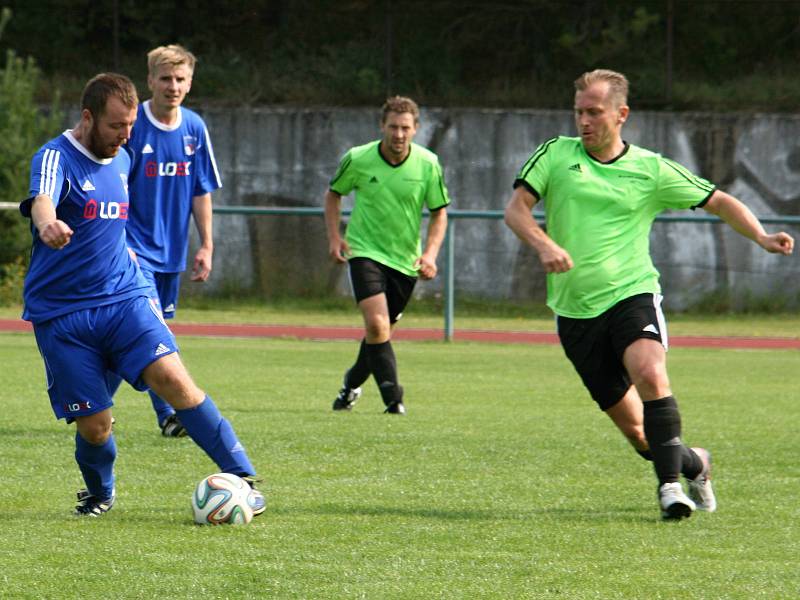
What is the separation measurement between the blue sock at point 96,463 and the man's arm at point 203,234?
2374mm

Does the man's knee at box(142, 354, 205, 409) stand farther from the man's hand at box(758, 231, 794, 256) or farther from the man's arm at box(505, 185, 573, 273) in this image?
the man's hand at box(758, 231, 794, 256)

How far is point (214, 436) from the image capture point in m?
5.77

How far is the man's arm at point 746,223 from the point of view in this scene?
19.9 feet

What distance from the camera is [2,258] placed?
20469 millimetres

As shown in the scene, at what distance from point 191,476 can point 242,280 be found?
14.0 meters

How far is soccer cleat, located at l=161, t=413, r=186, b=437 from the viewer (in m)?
8.35

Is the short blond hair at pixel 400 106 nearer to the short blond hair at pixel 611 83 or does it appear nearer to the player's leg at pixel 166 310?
the player's leg at pixel 166 310

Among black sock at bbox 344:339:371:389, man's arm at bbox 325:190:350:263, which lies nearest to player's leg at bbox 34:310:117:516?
black sock at bbox 344:339:371:389

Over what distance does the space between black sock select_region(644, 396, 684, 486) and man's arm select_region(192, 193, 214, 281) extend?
3100 mm

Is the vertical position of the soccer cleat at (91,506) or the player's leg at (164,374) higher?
the player's leg at (164,374)

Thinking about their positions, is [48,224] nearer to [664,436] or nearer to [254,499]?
[254,499]

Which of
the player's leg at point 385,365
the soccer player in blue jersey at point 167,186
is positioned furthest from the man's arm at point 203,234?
the player's leg at point 385,365

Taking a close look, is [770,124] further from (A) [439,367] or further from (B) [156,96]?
(B) [156,96]

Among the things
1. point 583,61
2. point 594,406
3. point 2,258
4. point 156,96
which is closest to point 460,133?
point 583,61
